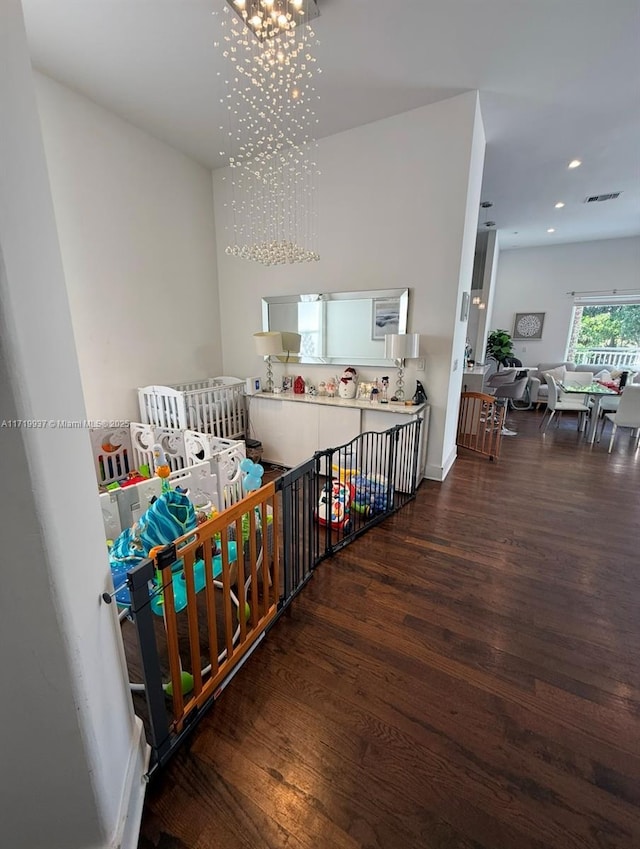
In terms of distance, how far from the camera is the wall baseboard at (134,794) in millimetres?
951

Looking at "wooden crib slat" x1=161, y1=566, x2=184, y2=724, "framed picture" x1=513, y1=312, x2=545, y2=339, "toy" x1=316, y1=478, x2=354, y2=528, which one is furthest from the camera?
"framed picture" x1=513, y1=312, x2=545, y2=339

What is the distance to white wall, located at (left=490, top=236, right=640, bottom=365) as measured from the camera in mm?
7017

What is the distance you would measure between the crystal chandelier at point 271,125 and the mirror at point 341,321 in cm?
64

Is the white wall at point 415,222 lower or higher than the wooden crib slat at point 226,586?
higher

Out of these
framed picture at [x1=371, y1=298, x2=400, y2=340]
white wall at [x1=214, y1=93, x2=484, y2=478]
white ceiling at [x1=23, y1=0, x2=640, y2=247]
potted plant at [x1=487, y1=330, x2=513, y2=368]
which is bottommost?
potted plant at [x1=487, y1=330, x2=513, y2=368]

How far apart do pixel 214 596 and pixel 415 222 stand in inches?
139

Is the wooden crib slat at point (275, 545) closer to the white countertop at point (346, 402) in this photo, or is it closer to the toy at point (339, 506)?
the toy at point (339, 506)

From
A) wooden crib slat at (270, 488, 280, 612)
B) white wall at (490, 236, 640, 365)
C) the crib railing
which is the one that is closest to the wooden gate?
wooden crib slat at (270, 488, 280, 612)

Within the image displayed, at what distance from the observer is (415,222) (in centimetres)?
324

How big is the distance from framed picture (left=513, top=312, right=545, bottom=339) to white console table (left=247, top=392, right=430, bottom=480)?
6315 millimetres

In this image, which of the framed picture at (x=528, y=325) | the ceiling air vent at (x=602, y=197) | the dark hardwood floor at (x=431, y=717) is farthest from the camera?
the framed picture at (x=528, y=325)

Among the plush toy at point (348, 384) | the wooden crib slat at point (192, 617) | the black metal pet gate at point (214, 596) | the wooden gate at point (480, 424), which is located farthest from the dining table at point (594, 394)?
the wooden crib slat at point (192, 617)

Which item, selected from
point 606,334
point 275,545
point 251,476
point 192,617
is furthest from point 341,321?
point 606,334

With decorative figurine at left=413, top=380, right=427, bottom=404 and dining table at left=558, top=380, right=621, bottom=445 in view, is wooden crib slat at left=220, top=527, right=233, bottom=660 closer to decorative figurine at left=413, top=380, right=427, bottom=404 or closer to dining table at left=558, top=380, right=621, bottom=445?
decorative figurine at left=413, top=380, right=427, bottom=404
